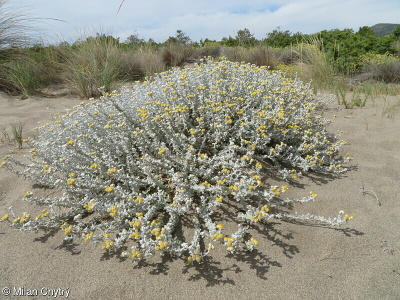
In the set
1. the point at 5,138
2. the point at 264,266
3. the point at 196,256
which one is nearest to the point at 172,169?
the point at 196,256

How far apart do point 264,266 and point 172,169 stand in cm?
100

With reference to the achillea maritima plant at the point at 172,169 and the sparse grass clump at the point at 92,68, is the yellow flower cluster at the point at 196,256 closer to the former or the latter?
the achillea maritima plant at the point at 172,169

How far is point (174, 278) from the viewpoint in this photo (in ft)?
5.65

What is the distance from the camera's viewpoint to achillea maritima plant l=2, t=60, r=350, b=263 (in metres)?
1.94

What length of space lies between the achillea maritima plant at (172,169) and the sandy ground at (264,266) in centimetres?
11

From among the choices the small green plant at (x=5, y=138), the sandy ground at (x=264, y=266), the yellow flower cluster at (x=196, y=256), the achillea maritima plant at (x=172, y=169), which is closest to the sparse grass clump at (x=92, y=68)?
the small green plant at (x=5, y=138)

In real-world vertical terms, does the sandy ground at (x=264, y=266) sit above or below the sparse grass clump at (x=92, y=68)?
below

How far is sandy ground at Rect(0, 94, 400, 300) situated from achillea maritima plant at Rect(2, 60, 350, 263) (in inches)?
4.5

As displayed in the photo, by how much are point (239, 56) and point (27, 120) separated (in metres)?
6.52

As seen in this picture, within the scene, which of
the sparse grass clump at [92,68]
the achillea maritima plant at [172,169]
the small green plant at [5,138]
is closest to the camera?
the achillea maritima plant at [172,169]

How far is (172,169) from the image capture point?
2188 mm

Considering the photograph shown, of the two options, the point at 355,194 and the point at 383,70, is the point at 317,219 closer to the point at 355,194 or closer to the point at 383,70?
the point at 355,194

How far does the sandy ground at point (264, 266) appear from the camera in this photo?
1636mm

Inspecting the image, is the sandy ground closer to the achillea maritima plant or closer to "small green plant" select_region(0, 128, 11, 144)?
the achillea maritima plant
